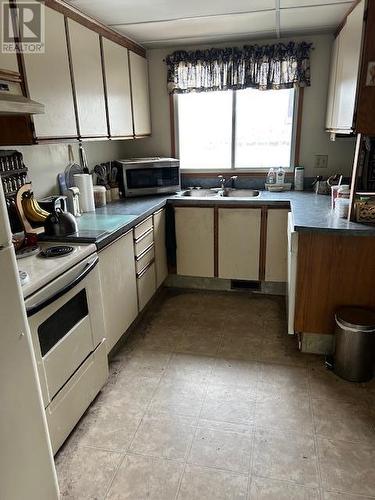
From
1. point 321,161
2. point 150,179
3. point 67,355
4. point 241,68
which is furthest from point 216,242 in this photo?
point 67,355

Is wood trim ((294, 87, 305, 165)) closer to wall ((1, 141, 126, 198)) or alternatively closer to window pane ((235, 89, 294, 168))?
window pane ((235, 89, 294, 168))

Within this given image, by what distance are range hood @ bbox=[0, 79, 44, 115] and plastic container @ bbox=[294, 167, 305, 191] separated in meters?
2.41

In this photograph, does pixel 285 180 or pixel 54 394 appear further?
pixel 285 180

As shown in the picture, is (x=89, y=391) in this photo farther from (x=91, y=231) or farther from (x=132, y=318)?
(x=91, y=231)

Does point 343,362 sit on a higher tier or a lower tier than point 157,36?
lower

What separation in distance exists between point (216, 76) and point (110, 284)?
2.28 m

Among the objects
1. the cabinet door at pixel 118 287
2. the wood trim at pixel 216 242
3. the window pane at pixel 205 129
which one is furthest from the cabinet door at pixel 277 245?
the cabinet door at pixel 118 287

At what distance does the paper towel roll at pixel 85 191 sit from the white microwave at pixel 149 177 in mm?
531

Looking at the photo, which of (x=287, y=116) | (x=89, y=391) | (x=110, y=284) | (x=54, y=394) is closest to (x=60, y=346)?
(x=54, y=394)

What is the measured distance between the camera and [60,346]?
5.57ft

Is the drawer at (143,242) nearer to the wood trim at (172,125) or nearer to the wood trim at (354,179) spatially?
the wood trim at (172,125)

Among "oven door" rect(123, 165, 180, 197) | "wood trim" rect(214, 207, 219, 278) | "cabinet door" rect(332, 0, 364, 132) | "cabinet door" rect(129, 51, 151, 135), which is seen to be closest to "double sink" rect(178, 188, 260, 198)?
"oven door" rect(123, 165, 180, 197)

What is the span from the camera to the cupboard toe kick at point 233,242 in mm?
3123

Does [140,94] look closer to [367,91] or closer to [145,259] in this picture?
[145,259]
